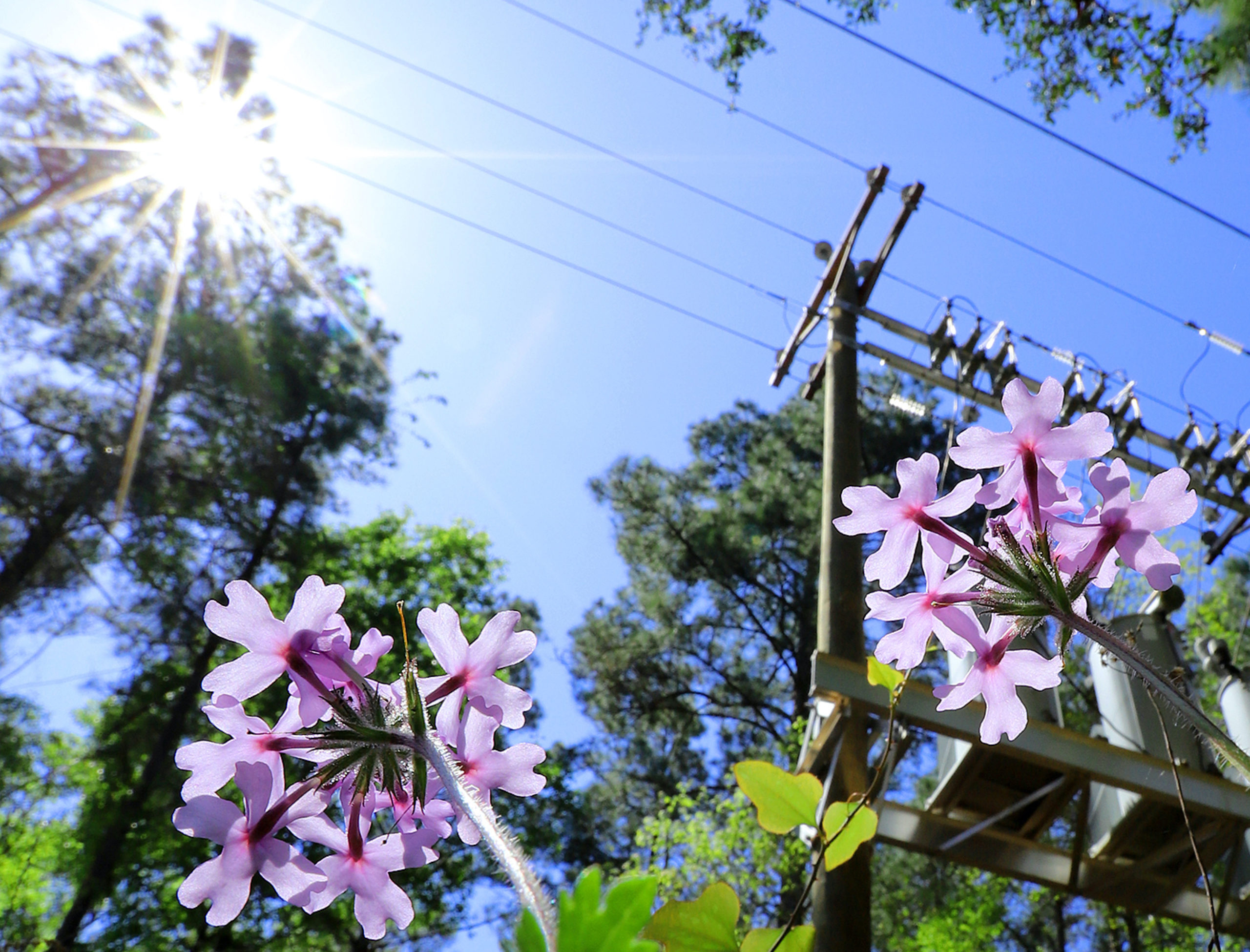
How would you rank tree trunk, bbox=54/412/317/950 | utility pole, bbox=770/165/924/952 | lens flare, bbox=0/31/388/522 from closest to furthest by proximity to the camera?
1. utility pole, bbox=770/165/924/952
2. tree trunk, bbox=54/412/317/950
3. lens flare, bbox=0/31/388/522

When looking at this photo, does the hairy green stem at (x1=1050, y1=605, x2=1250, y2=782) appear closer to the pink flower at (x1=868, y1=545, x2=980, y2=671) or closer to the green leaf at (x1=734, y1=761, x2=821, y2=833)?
the pink flower at (x1=868, y1=545, x2=980, y2=671)

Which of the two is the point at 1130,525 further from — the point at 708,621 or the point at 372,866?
the point at 708,621

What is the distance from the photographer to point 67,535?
41.1 feet

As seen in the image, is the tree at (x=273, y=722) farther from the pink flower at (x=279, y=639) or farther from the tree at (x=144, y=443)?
the pink flower at (x=279, y=639)

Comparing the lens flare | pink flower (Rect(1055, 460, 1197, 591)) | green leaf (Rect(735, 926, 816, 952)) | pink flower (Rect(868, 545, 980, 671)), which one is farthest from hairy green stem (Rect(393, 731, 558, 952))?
the lens flare

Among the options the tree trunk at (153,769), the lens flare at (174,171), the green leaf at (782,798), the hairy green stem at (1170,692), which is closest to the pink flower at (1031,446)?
the hairy green stem at (1170,692)

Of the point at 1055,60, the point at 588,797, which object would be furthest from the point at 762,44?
the point at 588,797

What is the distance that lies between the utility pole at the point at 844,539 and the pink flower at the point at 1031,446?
6.51 feet

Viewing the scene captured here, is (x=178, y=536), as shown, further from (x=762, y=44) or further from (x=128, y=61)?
(x=762, y=44)

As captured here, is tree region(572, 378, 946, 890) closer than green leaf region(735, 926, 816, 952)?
No

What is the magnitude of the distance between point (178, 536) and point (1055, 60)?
12482 millimetres

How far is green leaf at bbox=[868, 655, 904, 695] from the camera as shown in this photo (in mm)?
773

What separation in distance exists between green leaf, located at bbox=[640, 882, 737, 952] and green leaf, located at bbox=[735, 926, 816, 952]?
0.06ft

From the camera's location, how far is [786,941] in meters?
0.59
